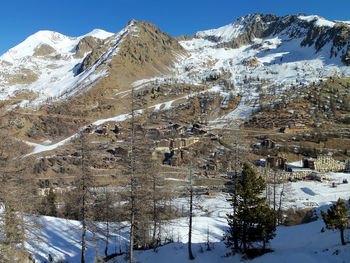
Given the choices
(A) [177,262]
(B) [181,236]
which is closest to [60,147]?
(B) [181,236]

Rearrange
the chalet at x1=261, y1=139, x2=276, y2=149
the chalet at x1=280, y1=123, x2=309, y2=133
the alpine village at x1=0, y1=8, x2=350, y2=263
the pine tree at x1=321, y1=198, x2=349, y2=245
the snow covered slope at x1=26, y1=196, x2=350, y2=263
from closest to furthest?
the pine tree at x1=321, y1=198, x2=349, y2=245 < the snow covered slope at x1=26, y1=196, x2=350, y2=263 < the alpine village at x1=0, y1=8, x2=350, y2=263 < the chalet at x1=261, y1=139, x2=276, y2=149 < the chalet at x1=280, y1=123, x2=309, y2=133

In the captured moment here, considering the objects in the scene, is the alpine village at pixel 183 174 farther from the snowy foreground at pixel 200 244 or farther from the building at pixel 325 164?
the building at pixel 325 164

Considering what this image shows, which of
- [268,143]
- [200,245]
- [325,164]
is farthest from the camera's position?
[268,143]

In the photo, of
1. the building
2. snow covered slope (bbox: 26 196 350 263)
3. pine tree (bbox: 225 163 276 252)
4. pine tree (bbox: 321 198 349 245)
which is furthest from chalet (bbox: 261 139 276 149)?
pine tree (bbox: 321 198 349 245)

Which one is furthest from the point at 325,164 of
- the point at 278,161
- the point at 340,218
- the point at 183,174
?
the point at 340,218

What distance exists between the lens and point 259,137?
3607 inches

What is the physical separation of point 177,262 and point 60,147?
88.7 m

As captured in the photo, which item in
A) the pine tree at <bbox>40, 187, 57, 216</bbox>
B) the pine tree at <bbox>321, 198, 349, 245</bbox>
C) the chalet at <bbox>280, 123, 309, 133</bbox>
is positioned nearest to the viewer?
the pine tree at <bbox>321, 198, 349, 245</bbox>

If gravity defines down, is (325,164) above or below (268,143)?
below

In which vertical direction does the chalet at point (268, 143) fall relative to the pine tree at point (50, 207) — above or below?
above

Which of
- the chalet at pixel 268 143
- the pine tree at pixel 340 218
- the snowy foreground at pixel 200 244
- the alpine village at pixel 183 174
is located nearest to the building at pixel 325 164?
the alpine village at pixel 183 174

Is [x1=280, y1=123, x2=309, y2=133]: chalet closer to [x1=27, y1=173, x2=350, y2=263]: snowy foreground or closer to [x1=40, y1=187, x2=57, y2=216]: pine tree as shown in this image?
[x1=27, y1=173, x2=350, y2=263]: snowy foreground

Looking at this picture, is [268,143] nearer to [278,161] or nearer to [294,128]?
[278,161]

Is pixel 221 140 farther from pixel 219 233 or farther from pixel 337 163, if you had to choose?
pixel 219 233
